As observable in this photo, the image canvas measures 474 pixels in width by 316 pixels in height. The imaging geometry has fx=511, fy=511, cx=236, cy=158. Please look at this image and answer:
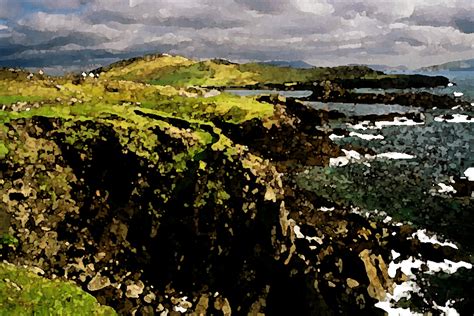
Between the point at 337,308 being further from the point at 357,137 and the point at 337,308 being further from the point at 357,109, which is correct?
the point at 357,109

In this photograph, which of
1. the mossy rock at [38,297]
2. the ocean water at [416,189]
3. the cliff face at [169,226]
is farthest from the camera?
the ocean water at [416,189]

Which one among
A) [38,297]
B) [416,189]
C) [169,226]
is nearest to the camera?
[38,297]

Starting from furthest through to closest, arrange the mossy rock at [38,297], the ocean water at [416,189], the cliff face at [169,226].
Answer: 1. the ocean water at [416,189]
2. the cliff face at [169,226]
3. the mossy rock at [38,297]

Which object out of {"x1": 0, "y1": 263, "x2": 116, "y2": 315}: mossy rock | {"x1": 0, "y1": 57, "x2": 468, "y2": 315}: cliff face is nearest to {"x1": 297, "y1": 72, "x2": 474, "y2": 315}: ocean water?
{"x1": 0, "y1": 57, "x2": 468, "y2": 315}: cliff face

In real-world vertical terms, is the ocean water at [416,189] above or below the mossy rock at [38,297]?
below

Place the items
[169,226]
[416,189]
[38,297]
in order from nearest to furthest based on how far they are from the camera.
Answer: [38,297]
[169,226]
[416,189]

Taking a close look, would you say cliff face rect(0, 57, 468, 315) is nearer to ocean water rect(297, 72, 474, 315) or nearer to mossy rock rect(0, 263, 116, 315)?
ocean water rect(297, 72, 474, 315)

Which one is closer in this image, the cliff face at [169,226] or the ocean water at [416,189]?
the cliff face at [169,226]

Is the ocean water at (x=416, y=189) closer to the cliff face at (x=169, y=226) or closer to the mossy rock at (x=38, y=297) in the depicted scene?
the cliff face at (x=169, y=226)

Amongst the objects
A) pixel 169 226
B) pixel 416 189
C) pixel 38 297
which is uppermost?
pixel 38 297

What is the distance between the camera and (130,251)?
34500 mm

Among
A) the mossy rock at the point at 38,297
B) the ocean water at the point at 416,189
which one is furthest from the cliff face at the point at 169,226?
the mossy rock at the point at 38,297

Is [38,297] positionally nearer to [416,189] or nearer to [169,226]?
[169,226]

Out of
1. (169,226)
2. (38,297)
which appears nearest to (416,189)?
(169,226)
